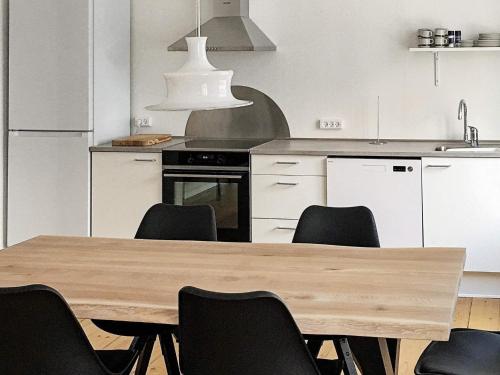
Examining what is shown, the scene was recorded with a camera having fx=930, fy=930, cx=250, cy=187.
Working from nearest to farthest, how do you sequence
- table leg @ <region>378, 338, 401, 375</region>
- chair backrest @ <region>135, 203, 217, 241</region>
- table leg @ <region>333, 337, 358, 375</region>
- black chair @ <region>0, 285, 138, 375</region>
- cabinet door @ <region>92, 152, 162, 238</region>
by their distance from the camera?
black chair @ <region>0, 285, 138, 375</region>, table leg @ <region>333, 337, 358, 375</region>, table leg @ <region>378, 338, 401, 375</region>, chair backrest @ <region>135, 203, 217, 241</region>, cabinet door @ <region>92, 152, 162, 238</region>

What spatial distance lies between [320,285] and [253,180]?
2.88 m

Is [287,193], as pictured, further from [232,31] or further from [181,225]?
[181,225]

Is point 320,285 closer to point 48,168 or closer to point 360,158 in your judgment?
point 360,158

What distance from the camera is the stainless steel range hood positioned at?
249 inches

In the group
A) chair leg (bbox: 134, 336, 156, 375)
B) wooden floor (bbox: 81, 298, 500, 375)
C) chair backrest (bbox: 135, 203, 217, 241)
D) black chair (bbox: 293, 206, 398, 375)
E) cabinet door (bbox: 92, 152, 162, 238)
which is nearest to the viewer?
chair leg (bbox: 134, 336, 156, 375)

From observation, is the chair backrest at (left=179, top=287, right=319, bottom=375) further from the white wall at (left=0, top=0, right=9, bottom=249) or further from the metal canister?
the white wall at (left=0, top=0, right=9, bottom=249)

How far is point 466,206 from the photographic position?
577cm

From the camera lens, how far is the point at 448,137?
6.40m

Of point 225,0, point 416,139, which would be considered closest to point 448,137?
point 416,139

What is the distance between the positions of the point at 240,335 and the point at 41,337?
66cm

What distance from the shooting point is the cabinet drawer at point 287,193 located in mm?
6012

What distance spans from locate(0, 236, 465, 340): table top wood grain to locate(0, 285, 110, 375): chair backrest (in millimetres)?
103

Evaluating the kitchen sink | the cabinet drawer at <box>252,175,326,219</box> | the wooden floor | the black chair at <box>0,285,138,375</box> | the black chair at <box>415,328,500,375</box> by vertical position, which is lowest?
the wooden floor

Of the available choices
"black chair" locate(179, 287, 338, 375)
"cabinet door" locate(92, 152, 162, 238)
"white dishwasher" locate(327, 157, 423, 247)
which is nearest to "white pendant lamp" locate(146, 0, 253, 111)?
"black chair" locate(179, 287, 338, 375)
